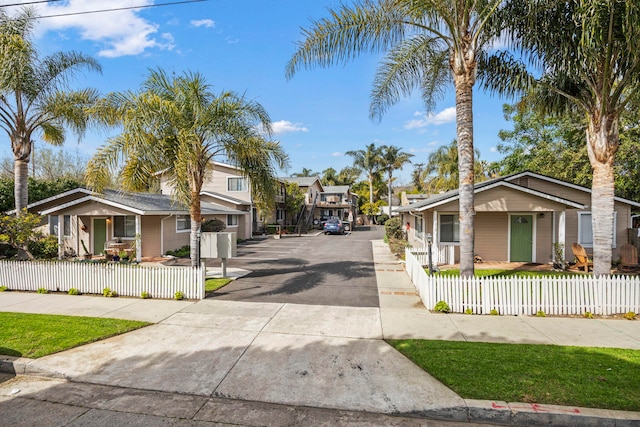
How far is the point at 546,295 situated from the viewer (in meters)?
7.95

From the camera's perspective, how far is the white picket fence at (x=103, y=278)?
937 cm

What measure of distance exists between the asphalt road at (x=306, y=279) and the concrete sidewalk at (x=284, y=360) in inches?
32.9

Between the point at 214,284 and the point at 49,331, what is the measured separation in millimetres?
4717

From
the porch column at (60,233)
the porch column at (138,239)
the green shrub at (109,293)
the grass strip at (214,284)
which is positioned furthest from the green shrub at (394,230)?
the porch column at (60,233)

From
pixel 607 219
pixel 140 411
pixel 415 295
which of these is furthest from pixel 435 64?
pixel 140 411

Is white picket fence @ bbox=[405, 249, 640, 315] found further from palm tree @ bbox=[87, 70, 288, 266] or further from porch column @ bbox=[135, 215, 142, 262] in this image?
porch column @ bbox=[135, 215, 142, 262]

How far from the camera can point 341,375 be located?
16.4 feet

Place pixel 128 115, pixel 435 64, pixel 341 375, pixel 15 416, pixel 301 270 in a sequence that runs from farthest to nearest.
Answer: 1. pixel 301 270
2. pixel 435 64
3. pixel 128 115
4. pixel 341 375
5. pixel 15 416

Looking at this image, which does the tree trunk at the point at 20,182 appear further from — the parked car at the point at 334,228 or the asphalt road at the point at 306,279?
the parked car at the point at 334,228

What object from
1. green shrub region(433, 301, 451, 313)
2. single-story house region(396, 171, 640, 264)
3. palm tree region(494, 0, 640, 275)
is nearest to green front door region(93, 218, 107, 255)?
single-story house region(396, 171, 640, 264)

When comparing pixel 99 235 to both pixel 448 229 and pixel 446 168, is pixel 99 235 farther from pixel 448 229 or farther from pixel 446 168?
pixel 446 168

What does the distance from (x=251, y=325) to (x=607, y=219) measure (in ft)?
31.4

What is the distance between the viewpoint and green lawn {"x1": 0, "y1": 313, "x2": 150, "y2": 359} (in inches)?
229

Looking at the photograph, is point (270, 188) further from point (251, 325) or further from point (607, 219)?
point (607, 219)
